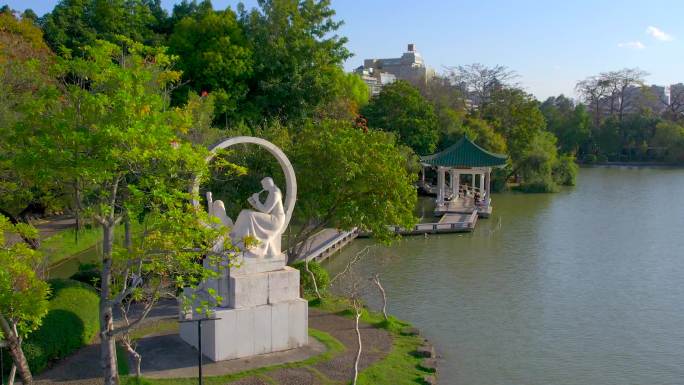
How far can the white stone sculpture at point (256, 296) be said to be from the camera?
38.7ft

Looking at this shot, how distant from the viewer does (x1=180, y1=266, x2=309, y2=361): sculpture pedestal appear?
38.5ft

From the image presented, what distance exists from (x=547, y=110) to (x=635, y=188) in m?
35.4

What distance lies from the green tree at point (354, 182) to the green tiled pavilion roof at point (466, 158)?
17.9 m

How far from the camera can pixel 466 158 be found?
115 ft

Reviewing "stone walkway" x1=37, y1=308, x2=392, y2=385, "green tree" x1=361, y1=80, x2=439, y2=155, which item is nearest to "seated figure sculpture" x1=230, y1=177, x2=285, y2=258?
"stone walkway" x1=37, y1=308, x2=392, y2=385

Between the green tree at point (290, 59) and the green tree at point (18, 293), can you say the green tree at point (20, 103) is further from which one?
the green tree at point (290, 59)

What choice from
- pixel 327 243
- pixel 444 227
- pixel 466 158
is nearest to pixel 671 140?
pixel 466 158

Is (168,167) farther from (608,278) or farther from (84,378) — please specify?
(608,278)

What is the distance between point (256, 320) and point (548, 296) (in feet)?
31.8

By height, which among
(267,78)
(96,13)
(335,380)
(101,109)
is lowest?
(335,380)

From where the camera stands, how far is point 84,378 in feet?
35.4

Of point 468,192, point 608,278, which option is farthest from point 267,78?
point 608,278

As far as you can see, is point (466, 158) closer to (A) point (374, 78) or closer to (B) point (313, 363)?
(B) point (313, 363)

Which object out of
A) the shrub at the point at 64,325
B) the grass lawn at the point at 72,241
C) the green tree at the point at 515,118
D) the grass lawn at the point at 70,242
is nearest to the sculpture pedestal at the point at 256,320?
the shrub at the point at 64,325
